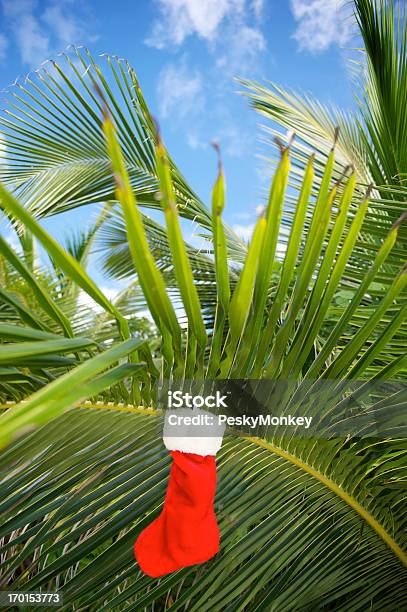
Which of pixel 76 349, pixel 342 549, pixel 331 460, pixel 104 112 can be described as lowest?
pixel 342 549

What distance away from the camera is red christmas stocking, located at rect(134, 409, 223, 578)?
0.64 meters

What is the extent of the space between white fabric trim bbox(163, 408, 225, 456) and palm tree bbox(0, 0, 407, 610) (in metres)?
0.05

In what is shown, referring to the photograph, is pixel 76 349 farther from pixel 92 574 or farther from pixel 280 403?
pixel 92 574

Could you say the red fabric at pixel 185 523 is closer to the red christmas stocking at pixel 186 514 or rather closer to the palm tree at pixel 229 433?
the red christmas stocking at pixel 186 514

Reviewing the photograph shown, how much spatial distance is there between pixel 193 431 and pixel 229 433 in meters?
0.13

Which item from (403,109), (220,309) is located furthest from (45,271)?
(220,309)

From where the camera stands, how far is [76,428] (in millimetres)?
743

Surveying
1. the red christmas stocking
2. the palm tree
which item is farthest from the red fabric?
the palm tree

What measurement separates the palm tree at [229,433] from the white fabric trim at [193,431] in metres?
0.05

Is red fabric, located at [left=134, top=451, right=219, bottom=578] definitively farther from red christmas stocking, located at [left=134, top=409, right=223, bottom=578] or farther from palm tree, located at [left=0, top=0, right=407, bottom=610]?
palm tree, located at [left=0, top=0, right=407, bottom=610]

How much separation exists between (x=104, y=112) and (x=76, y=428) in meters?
0.47

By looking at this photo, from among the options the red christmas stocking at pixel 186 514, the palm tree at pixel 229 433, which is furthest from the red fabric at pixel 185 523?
the palm tree at pixel 229 433

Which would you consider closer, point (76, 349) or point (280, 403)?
point (76, 349)

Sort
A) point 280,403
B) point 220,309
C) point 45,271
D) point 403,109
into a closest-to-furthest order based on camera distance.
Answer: point 220,309 → point 280,403 → point 403,109 → point 45,271
